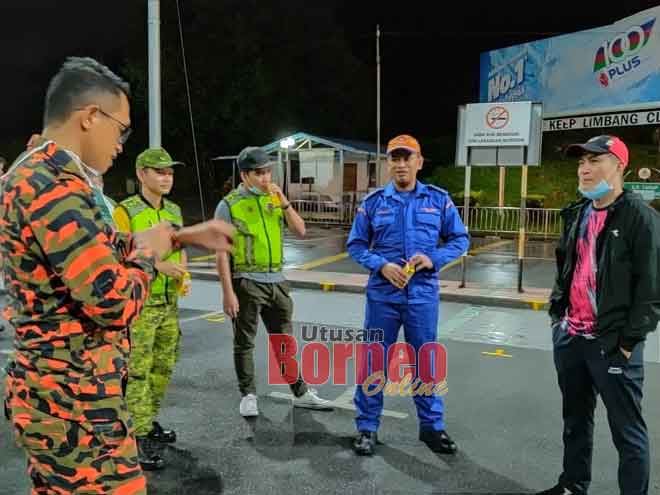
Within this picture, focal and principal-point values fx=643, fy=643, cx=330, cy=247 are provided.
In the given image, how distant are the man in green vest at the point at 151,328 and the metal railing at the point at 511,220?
1458 centimetres

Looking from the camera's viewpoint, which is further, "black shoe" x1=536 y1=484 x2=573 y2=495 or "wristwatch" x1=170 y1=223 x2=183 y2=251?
"black shoe" x1=536 y1=484 x2=573 y2=495

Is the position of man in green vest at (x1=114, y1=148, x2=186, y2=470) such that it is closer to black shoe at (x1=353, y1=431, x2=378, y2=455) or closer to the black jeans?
black shoe at (x1=353, y1=431, x2=378, y2=455)

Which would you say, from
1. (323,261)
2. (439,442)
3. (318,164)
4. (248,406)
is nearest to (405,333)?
(439,442)

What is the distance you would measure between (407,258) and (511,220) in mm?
15121

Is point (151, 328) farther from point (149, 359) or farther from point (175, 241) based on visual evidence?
point (175, 241)

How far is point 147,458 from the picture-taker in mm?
3846

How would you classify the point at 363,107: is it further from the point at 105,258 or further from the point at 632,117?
the point at 105,258

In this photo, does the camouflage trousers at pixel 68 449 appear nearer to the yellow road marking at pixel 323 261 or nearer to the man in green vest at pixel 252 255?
the man in green vest at pixel 252 255

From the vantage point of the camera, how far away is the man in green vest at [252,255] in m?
4.55

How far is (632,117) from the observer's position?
18.4 m

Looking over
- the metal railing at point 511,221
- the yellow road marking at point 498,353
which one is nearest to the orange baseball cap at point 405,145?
the yellow road marking at point 498,353

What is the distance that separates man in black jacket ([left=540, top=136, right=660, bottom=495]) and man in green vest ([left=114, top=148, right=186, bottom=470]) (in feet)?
7.23

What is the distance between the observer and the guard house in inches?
915

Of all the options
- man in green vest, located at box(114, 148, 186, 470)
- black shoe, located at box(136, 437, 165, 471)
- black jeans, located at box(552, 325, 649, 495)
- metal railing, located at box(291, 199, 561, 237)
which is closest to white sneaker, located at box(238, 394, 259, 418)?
man in green vest, located at box(114, 148, 186, 470)
